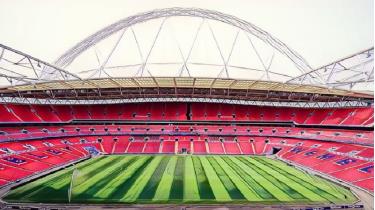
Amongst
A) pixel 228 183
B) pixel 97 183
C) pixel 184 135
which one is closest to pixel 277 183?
pixel 228 183

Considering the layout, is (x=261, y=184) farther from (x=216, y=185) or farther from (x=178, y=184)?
(x=178, y=184)

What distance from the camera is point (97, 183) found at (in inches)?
1017

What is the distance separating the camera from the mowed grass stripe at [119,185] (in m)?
22.3

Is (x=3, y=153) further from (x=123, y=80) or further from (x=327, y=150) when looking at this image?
(x=327, y=150)

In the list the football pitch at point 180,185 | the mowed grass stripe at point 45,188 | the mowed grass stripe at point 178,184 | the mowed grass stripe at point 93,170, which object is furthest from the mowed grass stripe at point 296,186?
the mowed grass stripe at point 45,188

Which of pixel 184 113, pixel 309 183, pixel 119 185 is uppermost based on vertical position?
pixel 184 113

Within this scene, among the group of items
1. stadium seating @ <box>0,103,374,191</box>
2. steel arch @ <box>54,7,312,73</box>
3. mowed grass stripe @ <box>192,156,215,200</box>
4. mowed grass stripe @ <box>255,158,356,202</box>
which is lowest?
mowed grass stripe @ <box>255,158,356,202</box>

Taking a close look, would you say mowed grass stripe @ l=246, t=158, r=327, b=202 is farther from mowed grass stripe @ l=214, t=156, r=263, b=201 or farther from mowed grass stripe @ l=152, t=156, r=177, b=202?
mowed grass stripe @ l=152, t=156, r=177, b=202

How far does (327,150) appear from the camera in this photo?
36.8 metres

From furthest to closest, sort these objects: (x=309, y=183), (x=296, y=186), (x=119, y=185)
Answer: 1. (x=309, y=183)
2. (x=296, y=186)
3. (x=119, y=185)

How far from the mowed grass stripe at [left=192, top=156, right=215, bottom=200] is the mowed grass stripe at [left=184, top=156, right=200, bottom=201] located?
1.12 ft

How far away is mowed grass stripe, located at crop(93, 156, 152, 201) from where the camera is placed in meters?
22.3

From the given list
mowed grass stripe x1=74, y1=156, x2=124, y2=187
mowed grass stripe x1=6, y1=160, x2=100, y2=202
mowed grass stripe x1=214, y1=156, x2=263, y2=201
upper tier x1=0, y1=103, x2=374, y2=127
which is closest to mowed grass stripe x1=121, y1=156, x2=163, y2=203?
mowed grass stripe x1=74, y1=156, x2=124, y2=187

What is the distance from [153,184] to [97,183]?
5.55 meters
